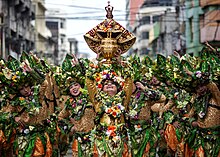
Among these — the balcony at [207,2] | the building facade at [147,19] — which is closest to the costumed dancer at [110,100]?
the balcony at [207,2]

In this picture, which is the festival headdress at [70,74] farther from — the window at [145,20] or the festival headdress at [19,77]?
the window at [145,20]

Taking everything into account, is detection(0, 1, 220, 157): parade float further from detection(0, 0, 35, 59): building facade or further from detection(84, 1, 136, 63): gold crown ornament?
detection(0, 0, 35, 59): building facade

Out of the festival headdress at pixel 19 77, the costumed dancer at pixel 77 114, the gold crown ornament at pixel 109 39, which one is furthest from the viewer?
the festival headdress at pixel 19 77

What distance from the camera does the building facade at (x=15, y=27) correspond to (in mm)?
33625

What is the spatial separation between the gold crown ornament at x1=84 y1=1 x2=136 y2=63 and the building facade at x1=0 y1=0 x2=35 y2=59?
21340mm

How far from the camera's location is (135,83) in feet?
34.5

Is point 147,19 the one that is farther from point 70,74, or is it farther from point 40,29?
point 70,74

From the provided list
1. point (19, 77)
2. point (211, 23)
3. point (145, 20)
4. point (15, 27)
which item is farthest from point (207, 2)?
point (145, 20)

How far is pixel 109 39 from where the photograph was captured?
29.1ft

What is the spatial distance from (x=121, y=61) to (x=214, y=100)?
159 cm

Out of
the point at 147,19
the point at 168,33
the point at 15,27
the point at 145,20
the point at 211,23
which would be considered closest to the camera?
the point at 211,23

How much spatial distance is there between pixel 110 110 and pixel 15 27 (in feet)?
106

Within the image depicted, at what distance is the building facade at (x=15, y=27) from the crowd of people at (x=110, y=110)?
19.4 metres

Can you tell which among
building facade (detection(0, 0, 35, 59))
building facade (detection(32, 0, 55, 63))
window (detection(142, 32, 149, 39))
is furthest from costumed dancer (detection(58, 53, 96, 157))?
window (detection(142, 32, 149, 39))
